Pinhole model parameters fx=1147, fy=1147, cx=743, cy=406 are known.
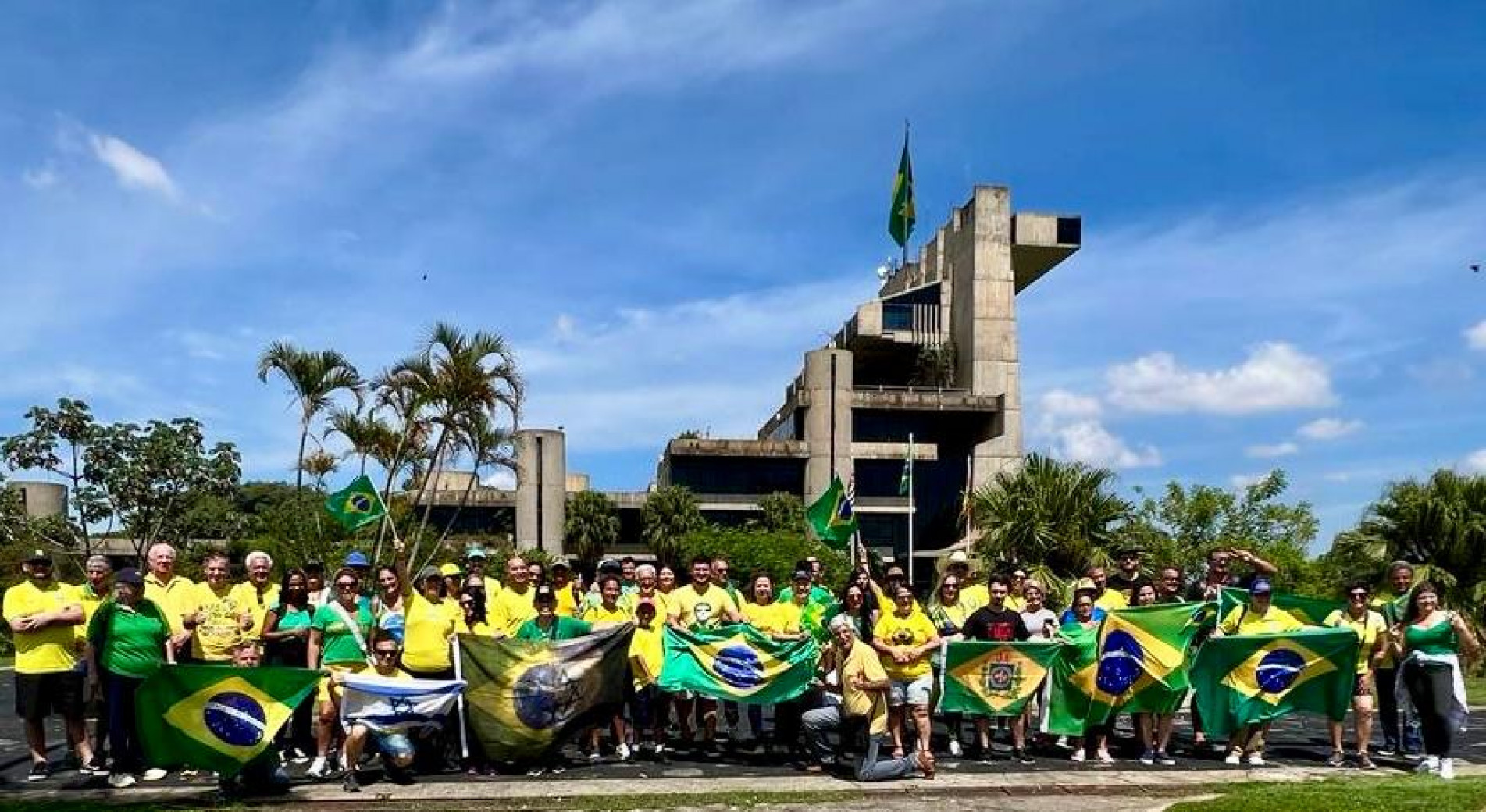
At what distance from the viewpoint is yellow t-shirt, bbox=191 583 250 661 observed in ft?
31.5

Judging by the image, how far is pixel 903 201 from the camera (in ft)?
239

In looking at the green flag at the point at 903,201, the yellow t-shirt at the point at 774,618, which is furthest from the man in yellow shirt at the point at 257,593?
the green flag at the point at 903,201

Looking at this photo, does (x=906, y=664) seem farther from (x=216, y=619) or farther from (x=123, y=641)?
(x=123, y=641)

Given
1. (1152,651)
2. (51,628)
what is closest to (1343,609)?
(1152,651)

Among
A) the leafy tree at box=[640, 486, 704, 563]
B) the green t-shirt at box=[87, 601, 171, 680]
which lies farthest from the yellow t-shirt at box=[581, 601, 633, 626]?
the leafy tree at box=[640, 486, 704, 563]

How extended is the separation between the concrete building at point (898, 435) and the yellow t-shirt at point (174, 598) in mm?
44160

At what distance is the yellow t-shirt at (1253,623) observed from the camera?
1087cm

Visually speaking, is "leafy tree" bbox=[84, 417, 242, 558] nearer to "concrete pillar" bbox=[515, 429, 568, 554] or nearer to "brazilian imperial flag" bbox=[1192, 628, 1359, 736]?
"concrete pillar" bbox=[515, 429, 568, 554]

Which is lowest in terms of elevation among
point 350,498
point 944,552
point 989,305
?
point 944,552

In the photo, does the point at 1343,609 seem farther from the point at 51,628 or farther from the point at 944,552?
the point at 944,552

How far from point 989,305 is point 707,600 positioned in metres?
48.3

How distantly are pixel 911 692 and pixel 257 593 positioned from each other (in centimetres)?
574

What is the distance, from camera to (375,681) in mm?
9164

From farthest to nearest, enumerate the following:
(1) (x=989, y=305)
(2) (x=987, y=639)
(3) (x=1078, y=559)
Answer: (1) (x=989, y=305) → (3) (x=1078, y=559) → (2) (x=987, y=639)
